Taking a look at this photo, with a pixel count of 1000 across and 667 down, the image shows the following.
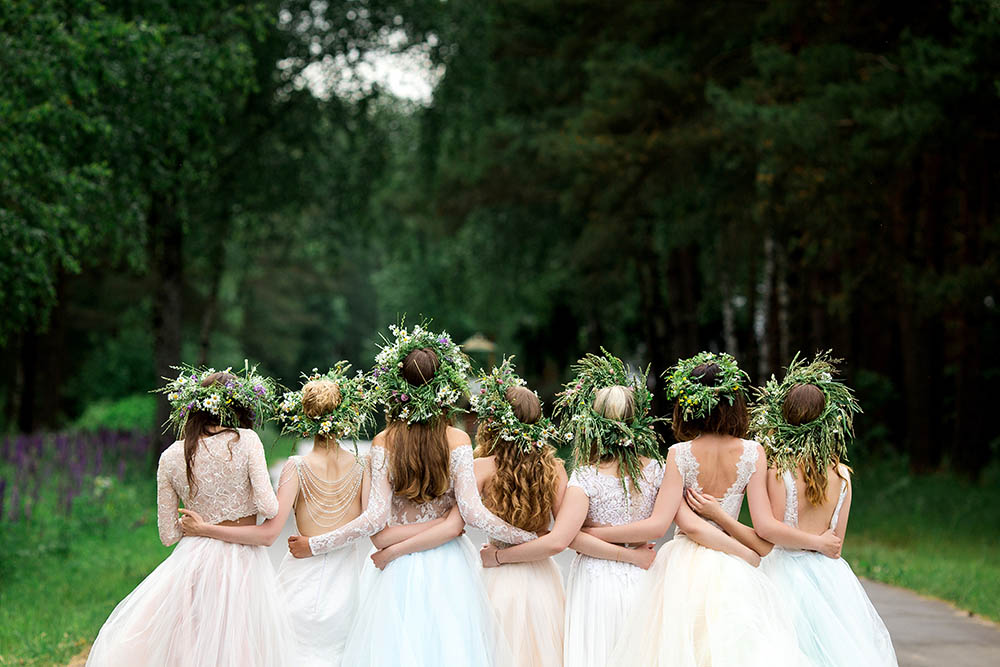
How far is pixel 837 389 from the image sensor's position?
20.6 ft

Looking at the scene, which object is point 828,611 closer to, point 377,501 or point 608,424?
point 608,424

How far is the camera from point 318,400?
6488mm

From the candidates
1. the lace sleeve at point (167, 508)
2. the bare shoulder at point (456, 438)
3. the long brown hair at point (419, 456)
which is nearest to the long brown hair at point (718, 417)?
the bare shoulder at point (456, 438)

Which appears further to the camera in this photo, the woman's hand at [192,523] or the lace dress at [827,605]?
the woman's hand at [192,523]

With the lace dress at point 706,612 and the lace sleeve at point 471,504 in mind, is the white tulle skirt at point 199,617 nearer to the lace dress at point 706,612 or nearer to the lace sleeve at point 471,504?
the lace sleeve at point 471,504

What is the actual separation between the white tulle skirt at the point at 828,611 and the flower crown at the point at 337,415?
2.45 metres

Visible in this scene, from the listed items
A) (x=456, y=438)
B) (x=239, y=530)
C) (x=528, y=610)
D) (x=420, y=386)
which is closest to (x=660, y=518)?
(x=528, y=610)

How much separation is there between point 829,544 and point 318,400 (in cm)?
296

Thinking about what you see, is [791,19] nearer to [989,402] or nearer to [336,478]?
[989,402]

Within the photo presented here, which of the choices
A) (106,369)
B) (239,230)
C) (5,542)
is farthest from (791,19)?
(106,369)

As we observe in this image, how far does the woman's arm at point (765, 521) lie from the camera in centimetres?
597

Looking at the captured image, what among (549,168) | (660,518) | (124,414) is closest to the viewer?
(660,518)

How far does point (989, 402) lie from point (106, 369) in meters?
31.5

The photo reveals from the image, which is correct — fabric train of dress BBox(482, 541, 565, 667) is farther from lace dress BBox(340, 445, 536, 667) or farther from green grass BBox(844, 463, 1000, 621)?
green grass BBox(844, 463, 1000, 621)
